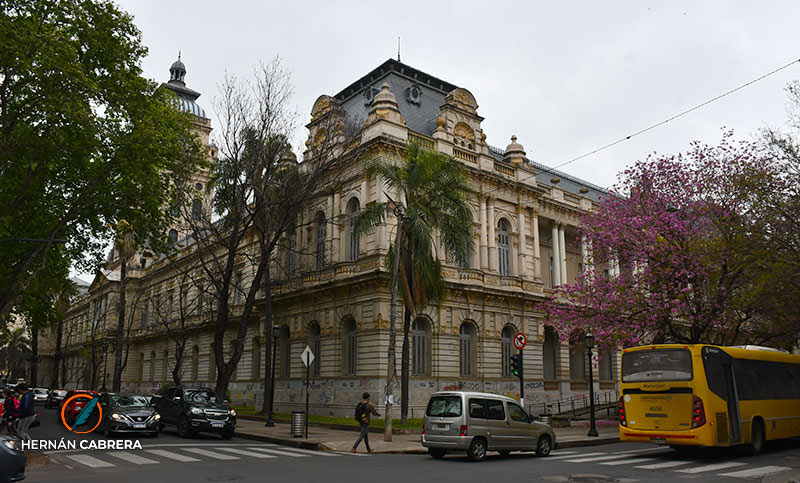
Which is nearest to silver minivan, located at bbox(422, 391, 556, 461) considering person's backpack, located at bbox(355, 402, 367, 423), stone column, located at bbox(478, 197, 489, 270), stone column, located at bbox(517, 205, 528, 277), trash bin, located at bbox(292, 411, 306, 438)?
person's backpack, located at bbox(355, 402, 367, 423)

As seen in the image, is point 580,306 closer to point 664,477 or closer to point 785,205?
point 785,205

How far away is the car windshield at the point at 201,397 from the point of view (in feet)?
75.0

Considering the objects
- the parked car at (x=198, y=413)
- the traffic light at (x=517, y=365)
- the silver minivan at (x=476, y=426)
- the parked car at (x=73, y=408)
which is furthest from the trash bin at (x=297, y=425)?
the parked car at (x=73, y=408)

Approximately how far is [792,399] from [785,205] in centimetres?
665

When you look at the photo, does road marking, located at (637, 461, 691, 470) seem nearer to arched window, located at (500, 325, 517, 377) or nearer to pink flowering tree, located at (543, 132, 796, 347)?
pink flowering tree, located at (543, 132, 796, 347)

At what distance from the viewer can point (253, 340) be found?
1618 inches

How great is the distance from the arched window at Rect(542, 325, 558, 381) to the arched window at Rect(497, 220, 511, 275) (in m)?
4.92

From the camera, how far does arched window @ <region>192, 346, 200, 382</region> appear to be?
163ft

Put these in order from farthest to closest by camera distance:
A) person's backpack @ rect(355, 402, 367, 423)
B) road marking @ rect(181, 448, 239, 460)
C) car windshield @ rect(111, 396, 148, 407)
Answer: car windshield @ rect(111, 396, 148, 407) < person's backpack @ rect(355, 402, 367, 423) < road marking @ rect(181, 448, 239, 460)

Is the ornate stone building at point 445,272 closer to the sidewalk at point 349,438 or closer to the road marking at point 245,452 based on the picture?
the sidewalk at point 349,438

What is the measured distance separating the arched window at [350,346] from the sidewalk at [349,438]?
16.9ft

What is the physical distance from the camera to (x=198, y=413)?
21.8 m

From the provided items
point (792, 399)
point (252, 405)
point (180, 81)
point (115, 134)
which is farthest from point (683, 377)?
point (180, 81)

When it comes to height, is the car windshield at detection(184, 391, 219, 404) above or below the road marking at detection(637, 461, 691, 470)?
above
